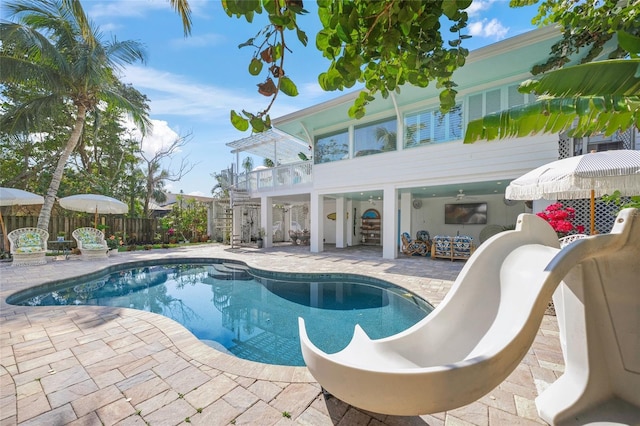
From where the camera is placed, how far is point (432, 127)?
30.8 ft

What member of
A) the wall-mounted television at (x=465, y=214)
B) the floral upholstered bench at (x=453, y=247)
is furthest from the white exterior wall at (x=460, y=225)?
the floral upholstered bench at (x=453, y=247)

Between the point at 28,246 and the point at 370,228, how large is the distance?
15.8 meters

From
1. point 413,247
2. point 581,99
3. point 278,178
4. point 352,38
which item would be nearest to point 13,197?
point 278,178

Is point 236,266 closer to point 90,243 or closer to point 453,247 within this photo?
point 90,243

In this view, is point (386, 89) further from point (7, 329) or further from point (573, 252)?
point (7, 329)

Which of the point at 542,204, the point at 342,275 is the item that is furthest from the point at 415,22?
the point at 542,204

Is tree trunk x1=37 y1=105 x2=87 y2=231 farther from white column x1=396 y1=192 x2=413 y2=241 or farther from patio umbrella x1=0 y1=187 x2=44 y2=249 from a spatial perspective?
white column x1=396 y1=192 x2=413 y2=241

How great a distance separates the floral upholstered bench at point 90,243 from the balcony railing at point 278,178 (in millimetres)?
7298

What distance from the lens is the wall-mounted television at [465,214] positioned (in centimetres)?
1266

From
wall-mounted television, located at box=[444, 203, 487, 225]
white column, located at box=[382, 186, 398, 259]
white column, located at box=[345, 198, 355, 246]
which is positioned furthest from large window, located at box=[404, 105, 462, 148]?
white column, located at box=[345, 198, 355, 246]

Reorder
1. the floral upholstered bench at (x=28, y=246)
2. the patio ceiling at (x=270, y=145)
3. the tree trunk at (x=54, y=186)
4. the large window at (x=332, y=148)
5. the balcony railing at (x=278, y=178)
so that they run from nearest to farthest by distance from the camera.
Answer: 1. the floral upholstered bench at (x=28, y=246)
2. the tree trunk at (x=54, y=186)
3. the large window at (x=332, y=148)
4. the balcony railing at (x=278, y=178)
5. the patio ceiling at (x=270, y=145)

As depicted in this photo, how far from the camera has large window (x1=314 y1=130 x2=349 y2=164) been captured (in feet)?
38.6

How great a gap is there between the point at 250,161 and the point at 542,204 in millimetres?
24521

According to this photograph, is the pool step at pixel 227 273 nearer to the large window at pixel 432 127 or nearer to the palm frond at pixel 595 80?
the large window at pixel 432 127
